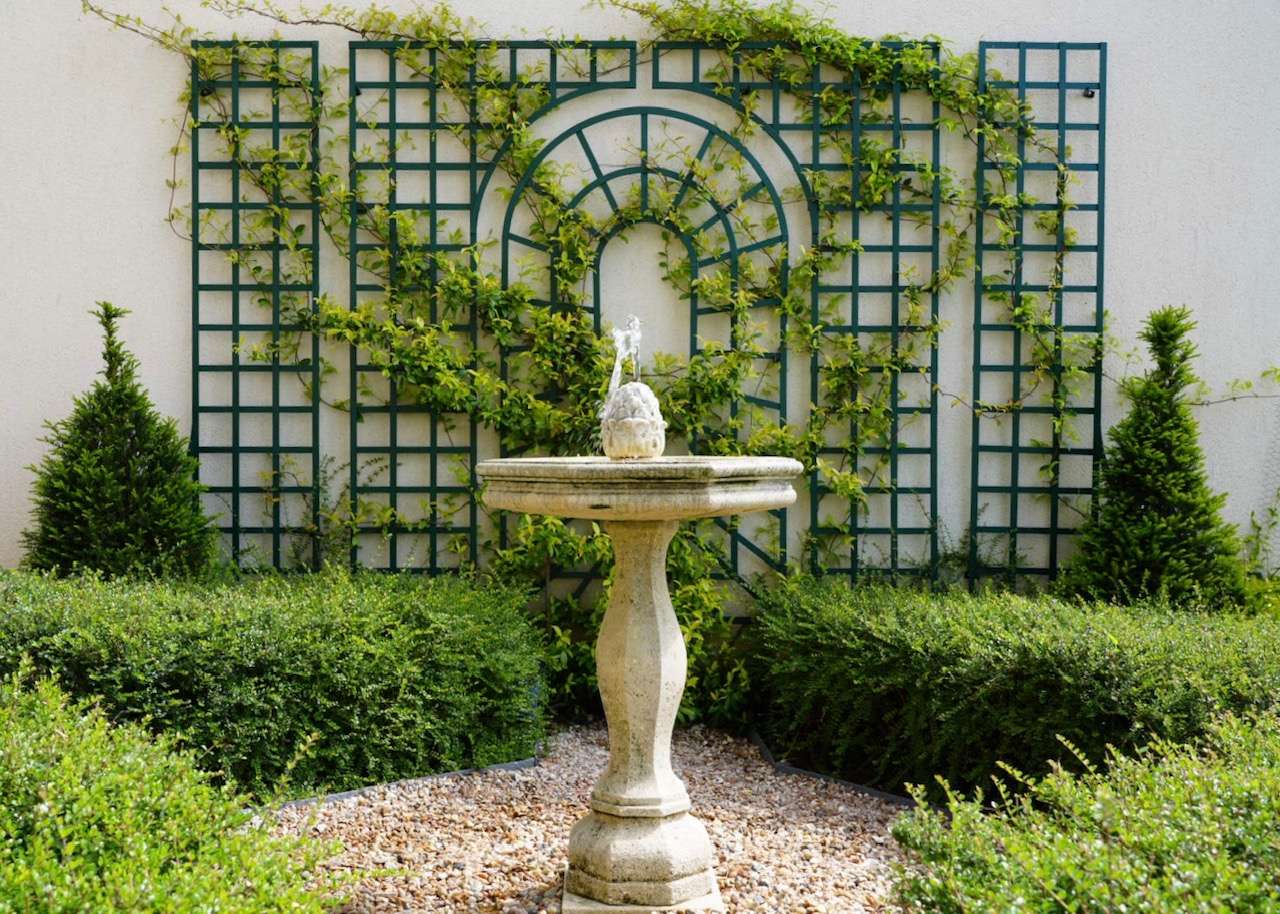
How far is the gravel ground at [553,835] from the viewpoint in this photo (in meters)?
3.15

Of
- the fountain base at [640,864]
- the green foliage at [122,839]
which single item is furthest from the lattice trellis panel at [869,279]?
the green foliage at [122,839]

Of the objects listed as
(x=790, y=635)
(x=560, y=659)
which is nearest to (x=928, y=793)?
(x=790, y=635)

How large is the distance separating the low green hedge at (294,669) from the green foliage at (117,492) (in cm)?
37

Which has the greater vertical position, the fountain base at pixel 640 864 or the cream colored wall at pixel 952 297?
the cream colored wall at pixel 952 297

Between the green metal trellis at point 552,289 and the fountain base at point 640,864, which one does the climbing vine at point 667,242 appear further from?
the fountain base at point 640,864

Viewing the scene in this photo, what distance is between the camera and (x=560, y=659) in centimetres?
510

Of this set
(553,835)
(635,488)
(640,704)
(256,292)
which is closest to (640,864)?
(640,704)

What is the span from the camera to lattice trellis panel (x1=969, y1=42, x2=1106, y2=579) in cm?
541

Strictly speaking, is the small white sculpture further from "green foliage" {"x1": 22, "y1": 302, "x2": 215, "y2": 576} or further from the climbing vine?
"green foliage" {"x1": 22, "y1": 302, "x2": 215, "y2": 576}

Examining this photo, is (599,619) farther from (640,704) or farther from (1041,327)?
(1041,327)

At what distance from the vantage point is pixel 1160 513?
5031 mm

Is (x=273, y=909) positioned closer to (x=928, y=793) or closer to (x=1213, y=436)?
(x=928, y=793)

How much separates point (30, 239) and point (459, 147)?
84.2 inches

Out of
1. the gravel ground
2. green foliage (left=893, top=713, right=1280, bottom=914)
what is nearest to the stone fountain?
the gravel ground
